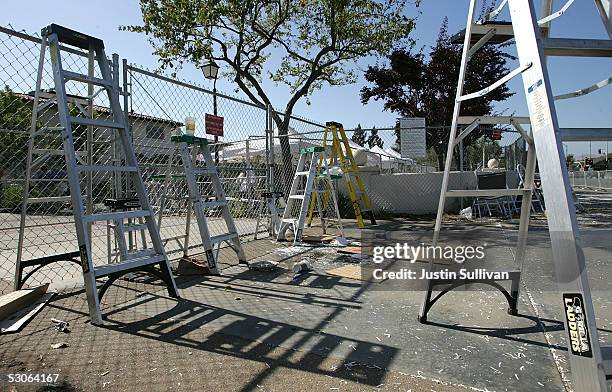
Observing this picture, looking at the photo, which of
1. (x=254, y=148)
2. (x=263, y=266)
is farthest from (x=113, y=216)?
(x=254, y=148)

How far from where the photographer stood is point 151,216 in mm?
3635

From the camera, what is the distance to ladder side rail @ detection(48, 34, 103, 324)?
9.86 feet

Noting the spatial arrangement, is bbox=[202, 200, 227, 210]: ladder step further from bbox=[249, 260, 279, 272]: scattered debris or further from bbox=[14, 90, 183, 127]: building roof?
bbox=[14, 90, 183, 127]: building roof

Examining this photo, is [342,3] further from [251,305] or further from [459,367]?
[459,367]

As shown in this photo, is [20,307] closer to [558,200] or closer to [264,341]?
[264,341]

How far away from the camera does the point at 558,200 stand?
1.49 meters

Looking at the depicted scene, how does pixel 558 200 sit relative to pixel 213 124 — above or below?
below

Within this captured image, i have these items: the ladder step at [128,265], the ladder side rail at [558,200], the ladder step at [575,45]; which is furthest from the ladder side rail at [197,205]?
the ladder step at [575,45]

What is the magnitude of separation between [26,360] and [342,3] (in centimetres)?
1199

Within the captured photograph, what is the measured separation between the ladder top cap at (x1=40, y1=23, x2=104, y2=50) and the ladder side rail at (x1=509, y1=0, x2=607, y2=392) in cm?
360

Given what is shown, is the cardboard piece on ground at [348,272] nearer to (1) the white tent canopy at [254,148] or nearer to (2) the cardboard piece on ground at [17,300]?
(2) the cardboard piece on ground at [17,300]

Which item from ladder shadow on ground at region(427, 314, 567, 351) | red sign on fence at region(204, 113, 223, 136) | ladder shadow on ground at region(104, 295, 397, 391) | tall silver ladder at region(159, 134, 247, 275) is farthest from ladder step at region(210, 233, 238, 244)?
ladder shadow on ground at region(427, 314, 567, 351)

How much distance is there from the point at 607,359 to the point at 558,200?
0.57 m

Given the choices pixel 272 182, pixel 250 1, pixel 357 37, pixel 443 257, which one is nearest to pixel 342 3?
pixel 357 37
